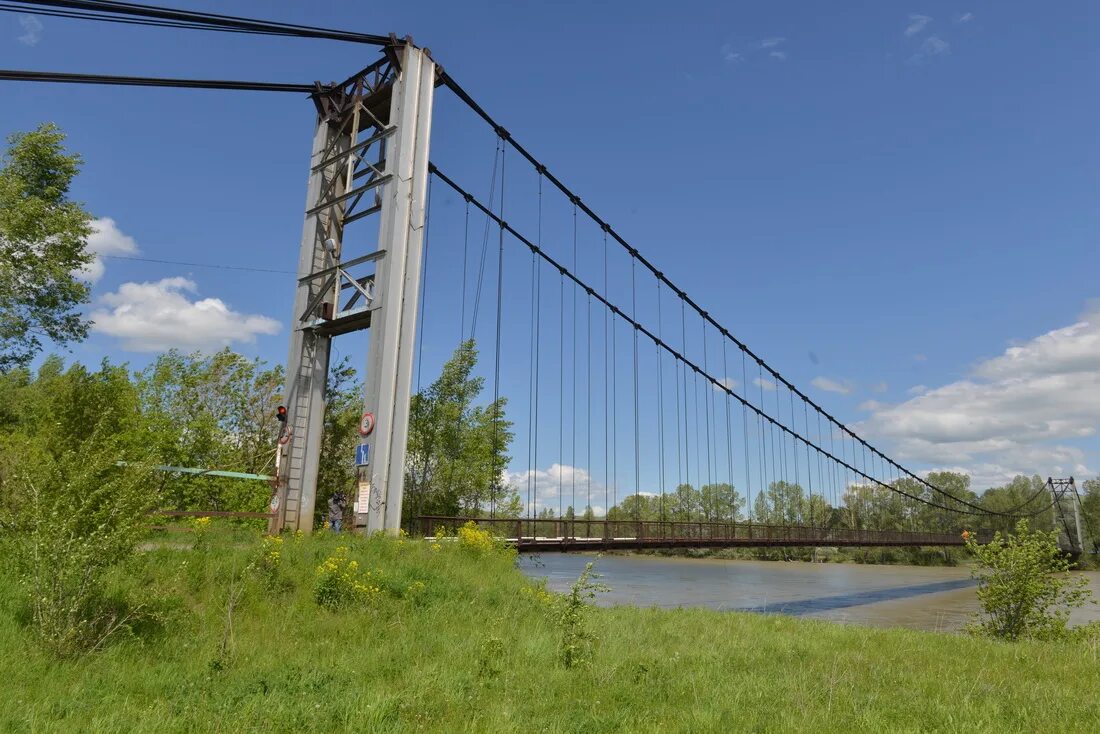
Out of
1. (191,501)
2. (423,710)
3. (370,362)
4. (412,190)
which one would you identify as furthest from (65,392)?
(423,710)

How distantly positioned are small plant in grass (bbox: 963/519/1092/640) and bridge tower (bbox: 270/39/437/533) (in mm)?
13028

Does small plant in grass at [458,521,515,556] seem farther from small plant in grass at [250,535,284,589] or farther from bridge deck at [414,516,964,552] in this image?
small plant in grass at [250,535,284,589]

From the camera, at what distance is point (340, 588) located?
378 inches

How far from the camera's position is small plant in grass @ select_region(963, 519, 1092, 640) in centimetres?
1384

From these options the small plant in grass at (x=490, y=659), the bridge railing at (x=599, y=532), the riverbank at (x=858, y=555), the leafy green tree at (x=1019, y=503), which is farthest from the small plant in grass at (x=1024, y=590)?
the leafy green tree at (x=1019, y=503)

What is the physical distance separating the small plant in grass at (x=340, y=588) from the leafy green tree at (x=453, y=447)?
68.9 feet

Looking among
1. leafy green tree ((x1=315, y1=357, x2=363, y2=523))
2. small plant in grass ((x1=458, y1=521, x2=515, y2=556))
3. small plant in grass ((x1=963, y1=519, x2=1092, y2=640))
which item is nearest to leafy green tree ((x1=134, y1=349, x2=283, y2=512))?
leafy green tree ((x1=315, y1=357, x2=363, y2=523))

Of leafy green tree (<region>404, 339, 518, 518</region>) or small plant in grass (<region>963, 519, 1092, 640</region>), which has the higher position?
leafy green tree (<region>404, 339, 518, 518</region>)

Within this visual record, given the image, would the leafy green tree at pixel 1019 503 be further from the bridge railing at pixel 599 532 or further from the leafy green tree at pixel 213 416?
the leafy green tree at pixel 213 416

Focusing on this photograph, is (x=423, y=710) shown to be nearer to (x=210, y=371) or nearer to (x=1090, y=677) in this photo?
(x=1090, y=677)

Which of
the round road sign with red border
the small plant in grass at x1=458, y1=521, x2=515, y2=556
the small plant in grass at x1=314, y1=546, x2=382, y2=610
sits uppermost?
the round road sign with red border

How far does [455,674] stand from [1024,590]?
42.5 ft

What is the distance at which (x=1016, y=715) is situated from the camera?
616 cm

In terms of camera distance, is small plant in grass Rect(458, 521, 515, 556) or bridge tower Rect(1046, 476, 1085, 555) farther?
bridge tower Rect(1046, 476, 1085, 555)
